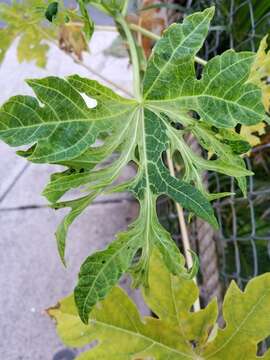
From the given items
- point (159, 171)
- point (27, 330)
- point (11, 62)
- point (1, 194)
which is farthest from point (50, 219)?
point (159, 171)

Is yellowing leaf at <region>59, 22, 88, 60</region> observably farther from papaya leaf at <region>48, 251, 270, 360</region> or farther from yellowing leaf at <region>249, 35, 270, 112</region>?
papaya leaf at <region>48, 251, 270, 360</region>

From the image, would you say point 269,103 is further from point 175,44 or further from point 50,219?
point 50,219

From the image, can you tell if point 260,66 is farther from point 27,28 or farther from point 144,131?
point 27,28

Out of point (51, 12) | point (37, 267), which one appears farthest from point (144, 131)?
point (37, 267)

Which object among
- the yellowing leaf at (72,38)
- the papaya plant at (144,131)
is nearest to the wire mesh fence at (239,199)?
the yellowing leaf at (72,38)

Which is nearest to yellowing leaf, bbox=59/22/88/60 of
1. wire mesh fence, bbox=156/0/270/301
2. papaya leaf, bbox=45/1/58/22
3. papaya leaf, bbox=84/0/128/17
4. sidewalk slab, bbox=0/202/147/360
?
wire mesh fence, bbox=156/0/270/301
